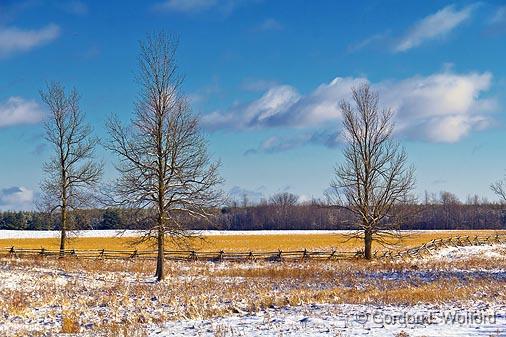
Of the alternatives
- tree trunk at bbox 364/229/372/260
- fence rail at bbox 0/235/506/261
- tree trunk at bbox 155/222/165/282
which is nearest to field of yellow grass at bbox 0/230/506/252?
fence rail at bbox 0/235/506/261

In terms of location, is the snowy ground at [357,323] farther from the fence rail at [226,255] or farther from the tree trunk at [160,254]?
the fence rail at [226,255]

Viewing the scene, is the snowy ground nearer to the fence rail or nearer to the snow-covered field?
the snow-covered field

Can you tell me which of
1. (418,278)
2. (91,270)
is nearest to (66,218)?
(91,270)

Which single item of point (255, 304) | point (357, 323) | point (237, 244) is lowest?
point (237, 244)

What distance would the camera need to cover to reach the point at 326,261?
131 feet

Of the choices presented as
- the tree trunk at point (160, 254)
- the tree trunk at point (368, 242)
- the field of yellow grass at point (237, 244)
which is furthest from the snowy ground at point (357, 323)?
the field of yellow grass at point (237, 244)

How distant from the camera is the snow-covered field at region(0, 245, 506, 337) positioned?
1186 cm

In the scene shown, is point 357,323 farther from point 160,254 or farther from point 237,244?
point 237,244

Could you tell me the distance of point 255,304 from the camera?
54.4 ft

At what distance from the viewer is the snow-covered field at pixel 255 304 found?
11.9 metres

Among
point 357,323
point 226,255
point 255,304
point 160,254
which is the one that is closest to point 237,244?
point 226,255

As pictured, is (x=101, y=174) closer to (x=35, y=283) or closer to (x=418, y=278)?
(x=35, y=283)

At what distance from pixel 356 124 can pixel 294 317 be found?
28522 millimetres

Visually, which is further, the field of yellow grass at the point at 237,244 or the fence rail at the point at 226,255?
the field of yellow grass at the point at 237,244
